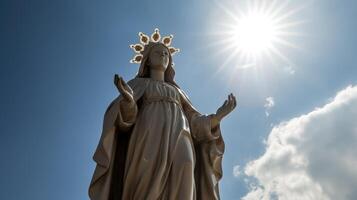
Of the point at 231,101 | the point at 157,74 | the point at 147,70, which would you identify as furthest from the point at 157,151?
the point at 147,70

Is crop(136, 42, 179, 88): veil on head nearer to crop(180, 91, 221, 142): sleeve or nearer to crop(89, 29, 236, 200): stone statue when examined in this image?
crop(89, 29, 236, 200): stone statue

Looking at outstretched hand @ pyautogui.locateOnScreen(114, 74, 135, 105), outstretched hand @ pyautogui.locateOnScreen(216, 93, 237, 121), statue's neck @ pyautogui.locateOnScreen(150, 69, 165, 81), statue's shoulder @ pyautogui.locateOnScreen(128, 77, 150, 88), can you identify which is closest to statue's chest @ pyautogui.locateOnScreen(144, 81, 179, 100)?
statue's shoulder @ pyautogui.locateOnScreen(128, 77, 150, 88)

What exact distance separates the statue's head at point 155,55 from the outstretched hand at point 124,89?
1.73 metres

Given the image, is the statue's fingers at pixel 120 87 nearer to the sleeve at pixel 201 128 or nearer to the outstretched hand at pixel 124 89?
the outstretched hand at pixel 124 89

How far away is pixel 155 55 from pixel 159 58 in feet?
0.41

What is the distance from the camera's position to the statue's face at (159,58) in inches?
445

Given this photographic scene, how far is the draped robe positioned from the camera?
8.93 meters

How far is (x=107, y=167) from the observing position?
922cm

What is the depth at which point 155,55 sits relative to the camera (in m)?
11.4

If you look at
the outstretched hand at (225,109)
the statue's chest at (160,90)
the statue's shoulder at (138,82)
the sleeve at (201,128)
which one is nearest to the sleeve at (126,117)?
the statue's chest at (160,90)

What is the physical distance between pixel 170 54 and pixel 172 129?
2.62 m

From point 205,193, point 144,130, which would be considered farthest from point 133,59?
point 205,193

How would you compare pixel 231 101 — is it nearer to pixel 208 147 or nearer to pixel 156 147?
pixel 208 147

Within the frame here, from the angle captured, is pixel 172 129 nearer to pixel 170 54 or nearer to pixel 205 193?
pixel 205 193
